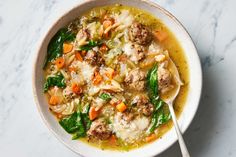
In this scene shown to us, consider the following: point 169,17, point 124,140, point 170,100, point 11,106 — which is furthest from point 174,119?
point 11,106

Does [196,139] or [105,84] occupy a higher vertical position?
[105,84]

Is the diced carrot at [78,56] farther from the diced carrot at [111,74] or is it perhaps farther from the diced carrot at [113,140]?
the diced carrot at [113,140]

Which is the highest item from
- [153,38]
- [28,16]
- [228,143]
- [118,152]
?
[28,16]

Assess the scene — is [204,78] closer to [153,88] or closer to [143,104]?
[153,88]

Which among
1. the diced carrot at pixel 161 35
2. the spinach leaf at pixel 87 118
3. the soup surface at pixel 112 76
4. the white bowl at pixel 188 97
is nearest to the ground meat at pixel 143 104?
the soup surface at pixel 112 76

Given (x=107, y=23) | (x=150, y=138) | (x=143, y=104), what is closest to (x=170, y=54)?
(x=143, y=104)

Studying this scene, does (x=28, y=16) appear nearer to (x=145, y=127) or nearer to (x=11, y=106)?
(x=11, y=106)
